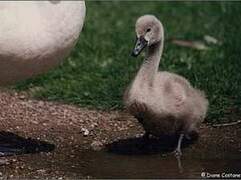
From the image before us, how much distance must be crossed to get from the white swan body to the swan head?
0.49 m

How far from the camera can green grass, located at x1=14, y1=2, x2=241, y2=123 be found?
610 centimetres

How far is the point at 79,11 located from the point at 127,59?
2.27 meters

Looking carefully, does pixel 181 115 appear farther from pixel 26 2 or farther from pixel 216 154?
pixel 26 2

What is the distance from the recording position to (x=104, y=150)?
200 inches

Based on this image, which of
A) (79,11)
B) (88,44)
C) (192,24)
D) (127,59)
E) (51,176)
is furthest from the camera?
(192,24)

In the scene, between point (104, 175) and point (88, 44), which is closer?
point (104, 175)

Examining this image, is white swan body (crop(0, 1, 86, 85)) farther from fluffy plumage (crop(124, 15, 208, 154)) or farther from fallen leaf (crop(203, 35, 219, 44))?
fallen leaf (crop(203, 35, 219, 44))

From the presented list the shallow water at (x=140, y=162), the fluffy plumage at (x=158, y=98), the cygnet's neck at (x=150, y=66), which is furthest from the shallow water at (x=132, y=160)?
the cygnet's neck at (x=150, y=66)

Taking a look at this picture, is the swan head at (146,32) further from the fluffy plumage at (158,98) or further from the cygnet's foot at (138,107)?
the cygnet's foot at (138,107)

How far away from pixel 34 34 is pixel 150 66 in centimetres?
90

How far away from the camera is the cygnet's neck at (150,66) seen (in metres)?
5.15

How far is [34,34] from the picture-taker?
4.66m

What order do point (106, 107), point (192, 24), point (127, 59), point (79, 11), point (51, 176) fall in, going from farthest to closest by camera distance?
1. point (192, 24)
2. point (127, 59)
3. point (106, 107)
4. point (79, 11)
5. point (51, 176)

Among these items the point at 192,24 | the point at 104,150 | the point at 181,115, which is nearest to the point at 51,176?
the point at 104,150
